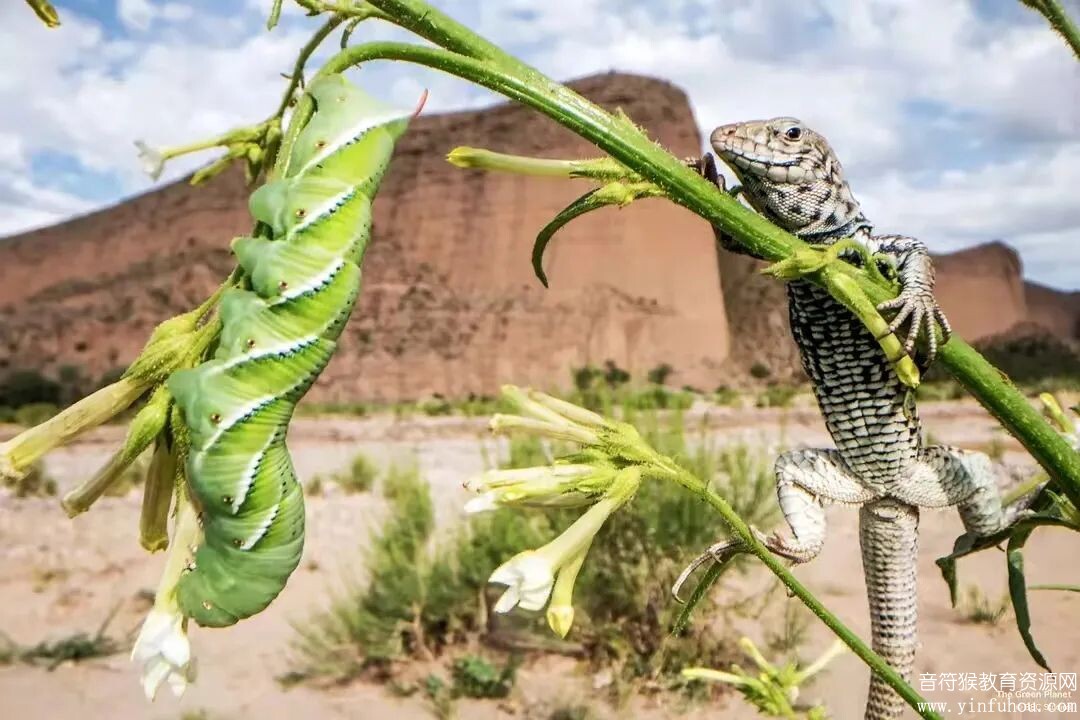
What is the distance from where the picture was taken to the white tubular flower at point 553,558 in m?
0.83

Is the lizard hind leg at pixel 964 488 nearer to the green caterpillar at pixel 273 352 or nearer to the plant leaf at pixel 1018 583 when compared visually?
the plant leaf at pixel 1018 583

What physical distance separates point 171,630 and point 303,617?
16.2 ft

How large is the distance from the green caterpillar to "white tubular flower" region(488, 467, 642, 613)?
227 mm

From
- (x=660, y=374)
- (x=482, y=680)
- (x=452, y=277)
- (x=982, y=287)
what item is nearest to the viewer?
(x=482, y=680)

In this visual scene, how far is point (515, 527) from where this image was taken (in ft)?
15.2

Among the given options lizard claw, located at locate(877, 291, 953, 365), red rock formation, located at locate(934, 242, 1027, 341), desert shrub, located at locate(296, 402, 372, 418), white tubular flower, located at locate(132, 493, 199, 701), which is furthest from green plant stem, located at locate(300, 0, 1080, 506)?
red rock formation, located at locate(934, 242, 1027, 341)

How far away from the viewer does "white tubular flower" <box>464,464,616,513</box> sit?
83 centimetres

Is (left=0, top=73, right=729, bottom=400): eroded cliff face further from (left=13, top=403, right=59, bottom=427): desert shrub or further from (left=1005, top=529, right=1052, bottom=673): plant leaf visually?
(left=1005, top=529, right=1052, bottom=673): plant leaf

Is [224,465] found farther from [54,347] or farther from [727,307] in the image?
[727,307]

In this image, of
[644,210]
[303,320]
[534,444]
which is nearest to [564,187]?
[644,210]

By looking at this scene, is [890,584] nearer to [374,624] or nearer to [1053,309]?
[374,624]

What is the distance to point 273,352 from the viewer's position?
2.72 feet

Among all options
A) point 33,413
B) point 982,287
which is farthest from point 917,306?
point 982,287

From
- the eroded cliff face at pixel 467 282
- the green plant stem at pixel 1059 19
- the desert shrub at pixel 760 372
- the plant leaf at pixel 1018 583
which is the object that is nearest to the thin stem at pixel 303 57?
the green plant stem at pixel 1059 19
